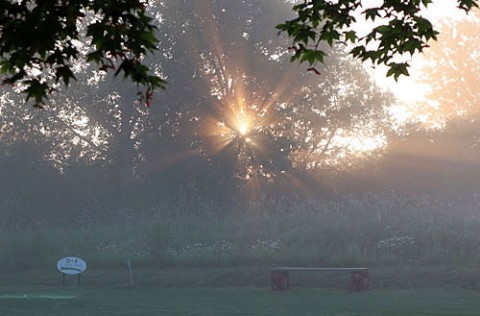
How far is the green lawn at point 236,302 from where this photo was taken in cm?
2156

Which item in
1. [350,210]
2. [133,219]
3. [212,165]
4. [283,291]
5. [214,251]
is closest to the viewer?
[283,291]

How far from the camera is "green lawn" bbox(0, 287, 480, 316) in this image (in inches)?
849

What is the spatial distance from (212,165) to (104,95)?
7448mm

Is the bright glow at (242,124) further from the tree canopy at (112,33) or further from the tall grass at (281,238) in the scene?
the tree canopy at (112,33)

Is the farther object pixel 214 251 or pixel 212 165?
pixel 212 165

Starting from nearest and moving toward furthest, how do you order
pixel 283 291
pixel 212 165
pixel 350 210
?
pixel 283 291 < pixel 350 210 < pixel 212 165

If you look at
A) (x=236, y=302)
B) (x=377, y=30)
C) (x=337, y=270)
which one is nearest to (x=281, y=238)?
(x=337, y=270)

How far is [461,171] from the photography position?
48406mm

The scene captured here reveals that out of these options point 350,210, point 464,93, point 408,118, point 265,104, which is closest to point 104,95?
point 265,104

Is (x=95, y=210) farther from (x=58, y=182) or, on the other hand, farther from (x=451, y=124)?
(x=451, y=124)

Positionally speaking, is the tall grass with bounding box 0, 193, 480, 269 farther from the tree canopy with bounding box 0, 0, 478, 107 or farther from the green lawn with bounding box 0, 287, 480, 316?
the tree canopy with bounding box 0, 0, 478, 107

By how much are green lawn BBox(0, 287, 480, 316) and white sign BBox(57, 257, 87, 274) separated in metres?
2.02

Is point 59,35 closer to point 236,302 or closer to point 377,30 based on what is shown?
point 377,30

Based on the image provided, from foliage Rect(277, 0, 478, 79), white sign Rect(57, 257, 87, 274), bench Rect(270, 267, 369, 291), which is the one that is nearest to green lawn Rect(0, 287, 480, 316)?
bench Rect(270, 267, 369, 291)
